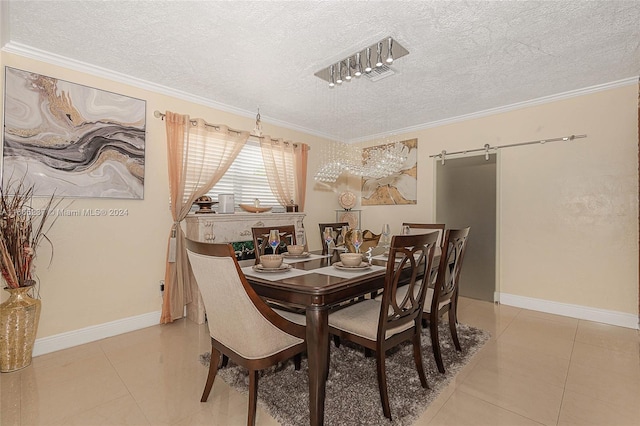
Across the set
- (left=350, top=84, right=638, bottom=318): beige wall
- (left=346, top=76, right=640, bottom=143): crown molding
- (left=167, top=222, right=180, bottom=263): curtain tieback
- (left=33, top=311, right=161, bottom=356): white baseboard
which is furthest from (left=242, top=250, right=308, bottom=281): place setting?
(left=346, top=76, right=640, bottom=143): crown molding

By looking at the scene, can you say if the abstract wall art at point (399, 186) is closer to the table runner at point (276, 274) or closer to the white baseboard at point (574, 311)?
the white baseboard at point (574, 311)

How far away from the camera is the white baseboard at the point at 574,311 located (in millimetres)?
3105

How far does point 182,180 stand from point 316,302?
2.45 metres

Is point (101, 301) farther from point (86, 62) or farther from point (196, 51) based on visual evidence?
point (196, 51)

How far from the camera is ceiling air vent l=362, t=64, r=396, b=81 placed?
9.19 ft

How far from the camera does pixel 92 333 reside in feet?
9.14

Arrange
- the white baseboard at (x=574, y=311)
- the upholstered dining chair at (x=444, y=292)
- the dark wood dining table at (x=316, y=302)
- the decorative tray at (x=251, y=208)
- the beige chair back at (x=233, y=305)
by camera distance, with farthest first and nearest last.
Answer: the decorative tray at (x=251, y=208)
the white baseboard at (x=574, y=311)
the upholstered dining chair at (x=444, y=292)
the dark wood dining table at (x=316, y=302)
the beige chair back at (x=233, y=305)

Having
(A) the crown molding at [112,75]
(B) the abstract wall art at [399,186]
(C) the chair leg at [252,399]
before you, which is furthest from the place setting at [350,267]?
(B) the abstract wall art at [399,186]

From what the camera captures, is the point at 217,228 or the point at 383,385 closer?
the point at 383,385

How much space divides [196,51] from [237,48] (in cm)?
37

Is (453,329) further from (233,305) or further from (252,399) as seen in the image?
(233,305)

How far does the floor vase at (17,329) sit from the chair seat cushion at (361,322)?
7.70 feet

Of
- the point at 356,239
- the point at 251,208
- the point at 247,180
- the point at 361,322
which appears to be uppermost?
the point at 247,180

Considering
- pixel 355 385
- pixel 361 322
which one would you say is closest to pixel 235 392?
pixel 355 385
